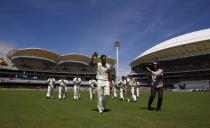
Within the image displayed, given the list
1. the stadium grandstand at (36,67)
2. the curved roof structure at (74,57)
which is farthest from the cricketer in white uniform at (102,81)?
the curved roof structure at (74,57)

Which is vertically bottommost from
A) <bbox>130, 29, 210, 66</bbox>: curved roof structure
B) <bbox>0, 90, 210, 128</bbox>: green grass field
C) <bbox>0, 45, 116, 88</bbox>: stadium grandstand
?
<bbox>0, 90, 210, 128</bbox>: green grass field

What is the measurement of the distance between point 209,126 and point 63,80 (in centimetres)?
1878

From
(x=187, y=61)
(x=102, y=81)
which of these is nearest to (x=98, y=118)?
(x=102, y=81)

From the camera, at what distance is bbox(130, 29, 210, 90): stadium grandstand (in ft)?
304

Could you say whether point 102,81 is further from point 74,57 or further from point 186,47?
point 74,57

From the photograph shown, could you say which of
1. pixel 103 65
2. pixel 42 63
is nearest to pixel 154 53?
pixel 42 63

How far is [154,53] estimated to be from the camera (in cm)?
11338

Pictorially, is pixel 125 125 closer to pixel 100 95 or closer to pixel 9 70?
pixel 100 95

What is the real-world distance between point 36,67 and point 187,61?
60243 mm

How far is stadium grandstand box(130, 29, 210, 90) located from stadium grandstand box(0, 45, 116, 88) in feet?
95.6

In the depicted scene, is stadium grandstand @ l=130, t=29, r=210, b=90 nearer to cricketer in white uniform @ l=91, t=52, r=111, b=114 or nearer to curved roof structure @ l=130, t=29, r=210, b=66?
curved roof structure @ l=130, t=29, r=210, b=66

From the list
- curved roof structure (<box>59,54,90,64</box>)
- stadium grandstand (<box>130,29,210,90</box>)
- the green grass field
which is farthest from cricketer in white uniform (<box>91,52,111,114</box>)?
curved roof structure (<box>59,54,90,64</box>)

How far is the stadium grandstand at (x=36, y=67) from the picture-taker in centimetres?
10056

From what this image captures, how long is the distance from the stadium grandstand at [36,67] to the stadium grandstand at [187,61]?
2914 centimetres
